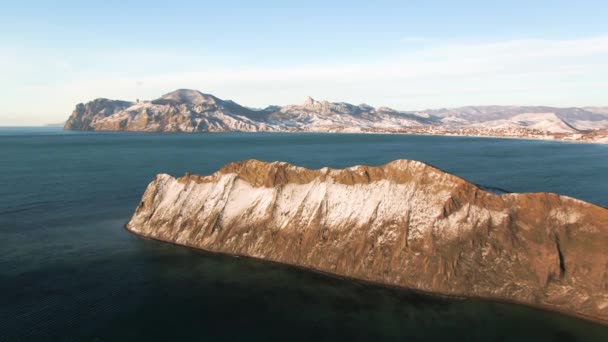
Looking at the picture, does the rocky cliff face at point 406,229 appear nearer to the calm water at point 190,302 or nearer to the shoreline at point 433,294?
the shoreline at point 433,294

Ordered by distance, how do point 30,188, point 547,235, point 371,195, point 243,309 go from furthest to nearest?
point 30,188
point 371,195
point 547,235
point 243,309

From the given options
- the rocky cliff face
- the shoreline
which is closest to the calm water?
the shoreline

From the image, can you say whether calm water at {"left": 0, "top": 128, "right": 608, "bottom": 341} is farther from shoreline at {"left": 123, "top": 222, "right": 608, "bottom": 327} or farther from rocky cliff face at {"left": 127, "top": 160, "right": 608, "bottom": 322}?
rocky cliff face at {"left": 127, "top": 160, "right": 608, "bottom": 322}

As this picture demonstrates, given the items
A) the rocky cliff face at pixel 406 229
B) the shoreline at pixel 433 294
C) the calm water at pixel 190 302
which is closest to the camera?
the calm water at pixel 190 302

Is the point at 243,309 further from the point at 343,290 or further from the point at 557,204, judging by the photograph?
the point at 557,204

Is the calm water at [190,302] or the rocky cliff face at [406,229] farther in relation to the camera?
the rocky cliff face at [406,229]

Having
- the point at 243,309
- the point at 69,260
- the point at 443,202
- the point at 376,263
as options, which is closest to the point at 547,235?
the point at 443,202

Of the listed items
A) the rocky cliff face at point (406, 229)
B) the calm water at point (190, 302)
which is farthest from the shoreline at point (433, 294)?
the calm water at point (190, 302)

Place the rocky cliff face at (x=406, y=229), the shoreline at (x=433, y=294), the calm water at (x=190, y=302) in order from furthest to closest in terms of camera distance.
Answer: the rocky cliff face at (x=406, y=229)
the shoreline at (x=433, y=294)
the calm water at (x=190, y=302)

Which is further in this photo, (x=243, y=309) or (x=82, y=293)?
(x=82, y=293)
